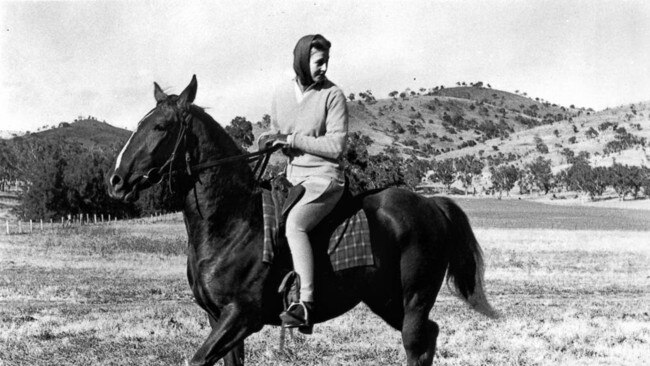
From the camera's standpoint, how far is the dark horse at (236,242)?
5.73 meters

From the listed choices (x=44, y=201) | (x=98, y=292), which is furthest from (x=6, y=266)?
(x=44, y=201)

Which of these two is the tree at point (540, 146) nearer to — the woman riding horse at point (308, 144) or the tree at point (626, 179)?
the tree at point (626, 179)

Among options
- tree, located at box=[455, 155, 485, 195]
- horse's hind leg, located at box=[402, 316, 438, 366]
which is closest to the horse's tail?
horse's hind leg, located at box=[402, 316, 438, 366]

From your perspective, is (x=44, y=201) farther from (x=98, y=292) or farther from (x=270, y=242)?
(x=270, y=242)

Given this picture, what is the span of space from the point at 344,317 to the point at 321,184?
6.94 m

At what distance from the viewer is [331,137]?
604 centimetres

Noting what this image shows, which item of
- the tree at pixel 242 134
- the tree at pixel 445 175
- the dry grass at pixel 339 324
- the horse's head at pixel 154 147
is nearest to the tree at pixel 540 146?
the tree at pixel 445 175

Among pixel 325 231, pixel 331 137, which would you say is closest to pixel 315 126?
pixel 331 137

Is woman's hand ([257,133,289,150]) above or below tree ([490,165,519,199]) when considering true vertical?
above

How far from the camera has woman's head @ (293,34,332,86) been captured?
6148mm

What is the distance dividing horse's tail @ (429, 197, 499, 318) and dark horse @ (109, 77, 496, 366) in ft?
1.72

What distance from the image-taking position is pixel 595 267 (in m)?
26.4

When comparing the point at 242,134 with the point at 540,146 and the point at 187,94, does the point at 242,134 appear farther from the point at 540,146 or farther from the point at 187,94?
the point at 540,146

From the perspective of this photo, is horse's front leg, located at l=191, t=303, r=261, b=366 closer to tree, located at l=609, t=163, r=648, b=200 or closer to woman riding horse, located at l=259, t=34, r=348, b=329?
woman riding horse, located at l=259, t=34, r=348, b=329
